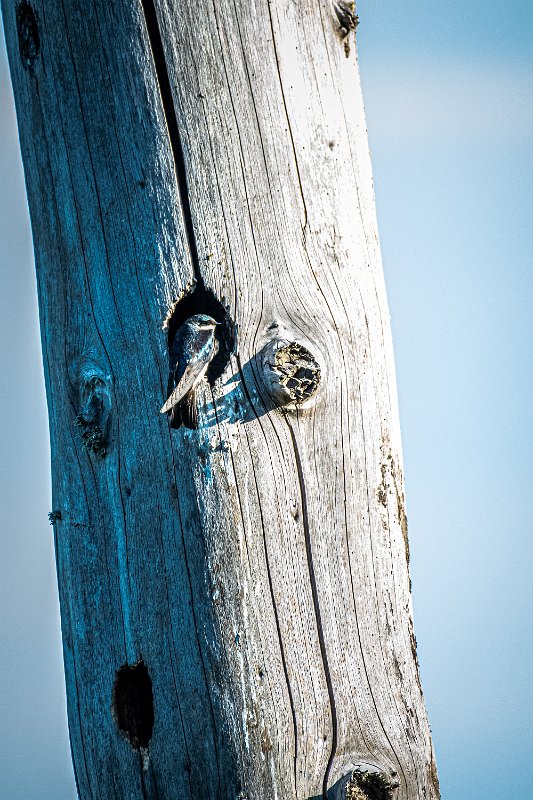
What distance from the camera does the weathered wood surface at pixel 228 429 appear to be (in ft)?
5.72

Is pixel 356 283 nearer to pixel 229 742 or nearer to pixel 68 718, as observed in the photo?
pixel 229 742

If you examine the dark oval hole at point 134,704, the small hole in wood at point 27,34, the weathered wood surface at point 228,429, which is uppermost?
the small hole in wood at point 27,34

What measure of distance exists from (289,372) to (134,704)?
90 centimetres

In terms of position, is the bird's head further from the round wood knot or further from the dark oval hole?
the dark oval hole

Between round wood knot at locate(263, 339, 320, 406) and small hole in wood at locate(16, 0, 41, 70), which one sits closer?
round wood knot at locate(263, 339, 320, 406)

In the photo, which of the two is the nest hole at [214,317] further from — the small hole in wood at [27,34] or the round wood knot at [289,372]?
the small hole in wood at [27,34]

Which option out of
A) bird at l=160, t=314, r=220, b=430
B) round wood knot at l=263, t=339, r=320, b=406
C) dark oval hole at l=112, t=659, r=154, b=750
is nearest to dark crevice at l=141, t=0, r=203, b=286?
→ bird at l=160, t=314, r=220, b=430

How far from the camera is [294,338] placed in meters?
1.82

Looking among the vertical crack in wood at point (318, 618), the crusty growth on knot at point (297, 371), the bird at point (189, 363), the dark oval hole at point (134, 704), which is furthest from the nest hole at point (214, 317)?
the dark oval hole at point (134, 704)

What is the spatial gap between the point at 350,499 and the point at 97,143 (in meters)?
1.07

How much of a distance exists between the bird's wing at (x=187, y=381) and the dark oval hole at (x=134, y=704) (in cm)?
63

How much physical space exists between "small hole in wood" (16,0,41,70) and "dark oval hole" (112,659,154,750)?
1569mm

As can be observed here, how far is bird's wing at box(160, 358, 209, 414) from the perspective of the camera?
1.77m

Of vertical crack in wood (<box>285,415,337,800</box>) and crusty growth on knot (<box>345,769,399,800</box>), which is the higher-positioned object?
vertical crack in wood (<box>285,415,337,800</box>)
